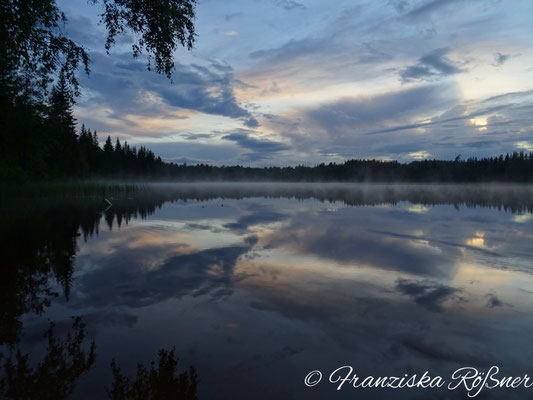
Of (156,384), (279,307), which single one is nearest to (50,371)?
(156,384)

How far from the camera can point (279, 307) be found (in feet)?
Result: 25.0

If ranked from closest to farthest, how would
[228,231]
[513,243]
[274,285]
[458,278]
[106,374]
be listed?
[106,374] < [274,285] < [458,278] < [513,243] < [228,231]

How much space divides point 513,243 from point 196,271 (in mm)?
14829

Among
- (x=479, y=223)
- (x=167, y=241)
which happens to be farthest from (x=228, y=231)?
(x=479, y=223)

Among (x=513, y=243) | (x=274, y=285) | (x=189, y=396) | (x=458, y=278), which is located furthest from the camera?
(x=513, y=243)

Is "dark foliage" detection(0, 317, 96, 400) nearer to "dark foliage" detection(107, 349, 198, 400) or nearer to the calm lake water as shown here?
the calm lake water

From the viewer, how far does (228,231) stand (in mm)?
19234

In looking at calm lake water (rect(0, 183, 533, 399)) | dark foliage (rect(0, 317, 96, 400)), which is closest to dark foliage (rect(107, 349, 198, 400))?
calm lake water (rect(0, 183, 533, 399))

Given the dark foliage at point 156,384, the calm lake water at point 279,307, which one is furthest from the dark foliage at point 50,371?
the dark foliage at point 156,384

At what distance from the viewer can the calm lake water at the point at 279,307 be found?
5184 millimetres

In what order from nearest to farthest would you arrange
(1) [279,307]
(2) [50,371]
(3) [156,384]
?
(3) [156,384] < (2) [50,371] < (1) [279,307]

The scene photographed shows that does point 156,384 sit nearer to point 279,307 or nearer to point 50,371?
point 50,371

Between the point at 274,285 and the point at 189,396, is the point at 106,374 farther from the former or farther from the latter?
the point at 274,285

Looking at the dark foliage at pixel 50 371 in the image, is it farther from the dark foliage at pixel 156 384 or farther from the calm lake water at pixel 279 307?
the dark foliage at pixel 156 384
